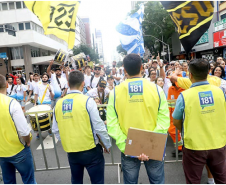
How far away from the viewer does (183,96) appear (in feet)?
7.68

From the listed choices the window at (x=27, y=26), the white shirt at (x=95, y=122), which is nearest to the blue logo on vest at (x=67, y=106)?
the white shirt at (x=95, y=122)

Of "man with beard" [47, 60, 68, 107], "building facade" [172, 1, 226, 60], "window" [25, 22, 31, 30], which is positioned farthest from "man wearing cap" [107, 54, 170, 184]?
"window" [25, 22, 31, 30]

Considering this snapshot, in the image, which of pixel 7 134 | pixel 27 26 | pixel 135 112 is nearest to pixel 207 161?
pixel 135 112

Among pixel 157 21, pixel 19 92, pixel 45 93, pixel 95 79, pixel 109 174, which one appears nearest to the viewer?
pixel 109 174

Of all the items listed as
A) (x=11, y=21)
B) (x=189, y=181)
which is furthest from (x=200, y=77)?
(x=11, y=21)

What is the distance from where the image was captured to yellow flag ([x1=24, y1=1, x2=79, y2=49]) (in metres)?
4.59

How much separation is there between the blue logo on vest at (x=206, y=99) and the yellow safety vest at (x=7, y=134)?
2.28 meters

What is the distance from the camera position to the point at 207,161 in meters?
2.37

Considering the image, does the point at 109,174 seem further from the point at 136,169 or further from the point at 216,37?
the point at 216,37

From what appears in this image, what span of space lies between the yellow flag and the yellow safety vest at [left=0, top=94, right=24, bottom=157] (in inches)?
94.4

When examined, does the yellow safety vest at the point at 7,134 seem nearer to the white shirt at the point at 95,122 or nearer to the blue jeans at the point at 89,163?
the blue jeans at the point at 89,163

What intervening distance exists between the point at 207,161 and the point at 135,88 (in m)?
1.20

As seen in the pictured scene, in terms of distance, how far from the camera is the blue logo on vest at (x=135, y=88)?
2.21m

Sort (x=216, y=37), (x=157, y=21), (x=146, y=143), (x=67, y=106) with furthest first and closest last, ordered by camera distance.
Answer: (x=157, y=21) < (x=216, y=37) < (x=67, y=106) < (x=146, y=143)
